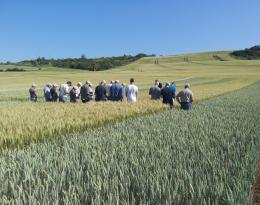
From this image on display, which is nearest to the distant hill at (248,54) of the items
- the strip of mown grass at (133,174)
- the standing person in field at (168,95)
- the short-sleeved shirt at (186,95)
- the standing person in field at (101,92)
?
the standing person in field at (101,92)

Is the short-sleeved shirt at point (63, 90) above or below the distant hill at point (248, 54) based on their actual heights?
above

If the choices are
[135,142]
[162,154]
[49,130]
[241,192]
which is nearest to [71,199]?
[241,192]

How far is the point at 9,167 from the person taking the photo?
6578 mm

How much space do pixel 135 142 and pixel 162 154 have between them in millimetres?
1501

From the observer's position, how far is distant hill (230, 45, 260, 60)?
15525cm

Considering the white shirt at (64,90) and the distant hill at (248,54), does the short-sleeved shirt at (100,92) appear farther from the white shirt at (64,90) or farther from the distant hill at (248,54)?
the distant hill at (248,54)

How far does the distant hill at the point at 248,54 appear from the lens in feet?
509

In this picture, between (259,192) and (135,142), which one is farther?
(135,142)

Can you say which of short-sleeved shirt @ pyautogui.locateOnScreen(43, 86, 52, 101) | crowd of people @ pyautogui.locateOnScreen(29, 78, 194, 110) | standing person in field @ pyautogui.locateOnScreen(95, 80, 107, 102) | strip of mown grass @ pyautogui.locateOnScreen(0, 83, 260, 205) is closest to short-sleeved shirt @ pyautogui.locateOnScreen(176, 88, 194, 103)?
crowd of people @ pyautogui.locateOnScreen(29, 78, 194, 110)

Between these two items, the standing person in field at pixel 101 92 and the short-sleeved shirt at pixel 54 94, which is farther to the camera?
the short-sleeved shirt at pixel 54 94

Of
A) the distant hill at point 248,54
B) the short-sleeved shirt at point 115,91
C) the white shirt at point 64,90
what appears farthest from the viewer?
the distant hill at point 248,54

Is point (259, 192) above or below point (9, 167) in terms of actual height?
below

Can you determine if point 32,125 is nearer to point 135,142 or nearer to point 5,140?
point 5,140

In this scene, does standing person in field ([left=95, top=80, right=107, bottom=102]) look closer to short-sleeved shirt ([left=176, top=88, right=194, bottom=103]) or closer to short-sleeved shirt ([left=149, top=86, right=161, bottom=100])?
short-sleeved shirt ([left=149, top=86, right=161, bottom=100])
